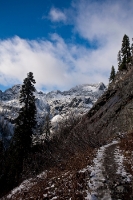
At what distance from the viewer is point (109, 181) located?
9.30 m

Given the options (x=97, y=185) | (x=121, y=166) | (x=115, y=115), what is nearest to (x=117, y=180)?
(x=97, y=185)

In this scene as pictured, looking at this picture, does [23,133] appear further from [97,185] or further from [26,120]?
[97,185]

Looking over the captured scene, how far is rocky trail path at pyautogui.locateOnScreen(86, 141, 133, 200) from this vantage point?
805 cm

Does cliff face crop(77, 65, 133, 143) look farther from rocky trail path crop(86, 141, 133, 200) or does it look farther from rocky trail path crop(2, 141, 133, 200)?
rocky trail path crop(2, 141, 133, 200)

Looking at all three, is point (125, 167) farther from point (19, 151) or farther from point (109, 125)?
A: point (19, 151)

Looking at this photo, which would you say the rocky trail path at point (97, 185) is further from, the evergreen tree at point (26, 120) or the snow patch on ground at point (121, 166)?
the evergreen tree at point (26, 120)

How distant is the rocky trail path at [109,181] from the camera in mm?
8050

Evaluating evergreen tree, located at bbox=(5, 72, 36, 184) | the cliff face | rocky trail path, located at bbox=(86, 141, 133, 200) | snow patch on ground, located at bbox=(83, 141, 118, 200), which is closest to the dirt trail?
rocky trail path, located at bbox=(86, 141, 133, 200)

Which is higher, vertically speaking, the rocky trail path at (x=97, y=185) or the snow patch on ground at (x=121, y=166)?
the snow patch on ground at (x=121, y=166)

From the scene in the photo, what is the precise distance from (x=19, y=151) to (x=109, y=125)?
14011mm

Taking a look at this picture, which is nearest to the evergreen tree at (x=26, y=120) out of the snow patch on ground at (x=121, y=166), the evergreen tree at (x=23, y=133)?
the evergreen tree at (x=23, y=133)

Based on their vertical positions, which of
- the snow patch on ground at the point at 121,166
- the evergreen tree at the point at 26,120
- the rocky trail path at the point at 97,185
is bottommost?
the rocky trail path at the point at 97,185

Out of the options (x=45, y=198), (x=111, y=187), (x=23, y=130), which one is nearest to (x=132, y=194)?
(x=111, y=187)

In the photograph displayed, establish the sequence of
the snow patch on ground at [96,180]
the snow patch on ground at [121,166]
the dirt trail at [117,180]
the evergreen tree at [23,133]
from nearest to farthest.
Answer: the dirt trail at [117,180]
the snow patch on ground at [96,180]
the snow patch on ground at [121,166]
the evergreen tree at [23,133]
